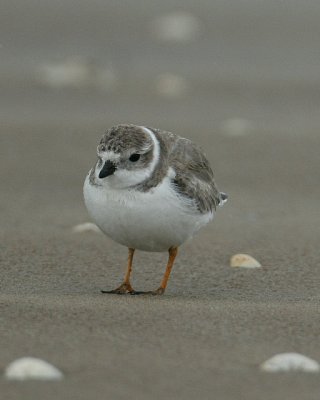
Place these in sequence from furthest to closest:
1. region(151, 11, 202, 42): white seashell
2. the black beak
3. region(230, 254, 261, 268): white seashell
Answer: region(151, 11, 202, 42): white seashell
region(230, 254, 261, 268): white seashell
the black beak

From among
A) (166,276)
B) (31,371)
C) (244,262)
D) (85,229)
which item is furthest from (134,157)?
(31,371)

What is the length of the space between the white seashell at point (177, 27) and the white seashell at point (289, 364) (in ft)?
25.0

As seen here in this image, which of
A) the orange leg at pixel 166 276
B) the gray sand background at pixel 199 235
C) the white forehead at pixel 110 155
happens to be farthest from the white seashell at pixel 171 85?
the white forehead at pixel 110 155

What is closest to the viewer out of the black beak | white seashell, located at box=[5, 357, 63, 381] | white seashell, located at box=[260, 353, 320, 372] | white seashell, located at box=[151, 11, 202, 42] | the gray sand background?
white seashell, located at box=[5, 357, 63, 381]

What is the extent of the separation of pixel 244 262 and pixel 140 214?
1.04 meters

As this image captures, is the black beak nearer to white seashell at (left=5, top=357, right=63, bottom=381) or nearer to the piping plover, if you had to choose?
the piping plover

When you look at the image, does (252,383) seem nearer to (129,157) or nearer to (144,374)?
(144,374)

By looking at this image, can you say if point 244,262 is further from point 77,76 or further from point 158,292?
point 77,76

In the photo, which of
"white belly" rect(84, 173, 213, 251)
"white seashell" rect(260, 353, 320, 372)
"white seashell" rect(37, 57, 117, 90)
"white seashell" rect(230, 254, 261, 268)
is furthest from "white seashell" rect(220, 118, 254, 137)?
"white seashell" rect(260, 353, 320, 372)

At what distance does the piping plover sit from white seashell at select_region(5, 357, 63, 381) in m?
1.32

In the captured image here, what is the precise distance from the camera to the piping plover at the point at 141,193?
4559mm

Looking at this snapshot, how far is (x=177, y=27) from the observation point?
36.0 feet

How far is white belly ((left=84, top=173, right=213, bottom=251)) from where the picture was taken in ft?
14.9

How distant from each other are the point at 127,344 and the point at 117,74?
6.54 m
